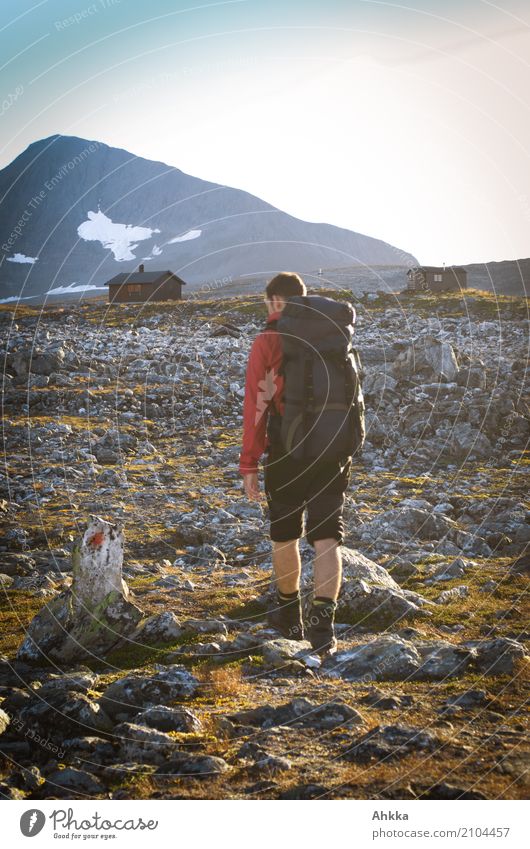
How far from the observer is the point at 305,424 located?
5.52 meters

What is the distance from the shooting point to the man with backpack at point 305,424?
5.45 metres

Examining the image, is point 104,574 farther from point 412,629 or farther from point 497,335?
point 497,335

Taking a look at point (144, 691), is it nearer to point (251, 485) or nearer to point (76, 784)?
point (76, 784)

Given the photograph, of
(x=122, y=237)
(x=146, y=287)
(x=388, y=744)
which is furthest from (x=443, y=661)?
(x=122, y=237)

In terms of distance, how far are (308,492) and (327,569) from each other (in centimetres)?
69

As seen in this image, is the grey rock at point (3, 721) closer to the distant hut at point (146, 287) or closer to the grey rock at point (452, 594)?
the grey rock at point (452, 594)

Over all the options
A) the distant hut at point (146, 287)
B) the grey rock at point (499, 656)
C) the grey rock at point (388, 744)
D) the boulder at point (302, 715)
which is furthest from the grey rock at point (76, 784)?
the distant hut at point (146, 287)

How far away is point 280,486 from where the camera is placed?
18.5 feet

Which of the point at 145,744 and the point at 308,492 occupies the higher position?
→ the point at 308,492

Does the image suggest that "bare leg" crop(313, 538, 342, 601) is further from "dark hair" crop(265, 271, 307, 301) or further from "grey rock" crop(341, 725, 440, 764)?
"dark hair" crop(265, 271, 307, 301)

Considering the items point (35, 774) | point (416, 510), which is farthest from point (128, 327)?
point (35, 774)

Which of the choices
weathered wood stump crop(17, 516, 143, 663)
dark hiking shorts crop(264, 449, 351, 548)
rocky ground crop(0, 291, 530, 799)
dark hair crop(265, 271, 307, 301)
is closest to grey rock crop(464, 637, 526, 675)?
rocky ground crop(0, 291, 530, 799)

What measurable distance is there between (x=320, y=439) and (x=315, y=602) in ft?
4.62
